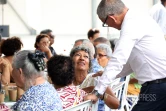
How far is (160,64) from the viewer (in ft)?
9.49

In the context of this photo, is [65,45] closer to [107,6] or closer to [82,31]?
[82,31]

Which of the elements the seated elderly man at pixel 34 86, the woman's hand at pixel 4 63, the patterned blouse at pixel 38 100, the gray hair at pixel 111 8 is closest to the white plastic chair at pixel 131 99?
the woman's hand at pixel 4 63

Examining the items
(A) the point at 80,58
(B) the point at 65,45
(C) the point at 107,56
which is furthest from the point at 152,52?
(B) the point at 65,45

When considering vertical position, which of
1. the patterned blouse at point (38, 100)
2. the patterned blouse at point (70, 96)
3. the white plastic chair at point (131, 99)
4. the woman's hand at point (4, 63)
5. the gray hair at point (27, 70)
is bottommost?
the white plastic chair at point (131, 99)

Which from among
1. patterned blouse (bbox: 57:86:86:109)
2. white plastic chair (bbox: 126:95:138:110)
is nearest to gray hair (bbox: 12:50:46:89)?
patterned blouse (bbox: 57:86:86:109)

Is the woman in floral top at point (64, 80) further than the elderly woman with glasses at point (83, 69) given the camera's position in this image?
No

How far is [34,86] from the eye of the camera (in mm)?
2609

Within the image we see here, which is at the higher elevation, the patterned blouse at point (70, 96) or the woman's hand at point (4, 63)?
the patterned blouse at point (70, 96)

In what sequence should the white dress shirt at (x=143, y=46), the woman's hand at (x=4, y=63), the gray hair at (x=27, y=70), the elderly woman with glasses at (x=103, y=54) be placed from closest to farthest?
the gray hair at (x=27, y=70) < the white dress shirt at (x=143, y=46) < the woman's hand at (x=4, y=63) < the elderly woman with glasses at (x=103, y=54)

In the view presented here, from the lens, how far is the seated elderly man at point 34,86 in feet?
8.27

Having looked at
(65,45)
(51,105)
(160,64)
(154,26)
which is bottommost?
(65,45)

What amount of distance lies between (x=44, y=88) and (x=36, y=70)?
135 millimetres

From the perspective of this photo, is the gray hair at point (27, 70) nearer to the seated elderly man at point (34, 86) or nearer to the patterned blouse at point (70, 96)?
the seated elderly man at point (34, 86)

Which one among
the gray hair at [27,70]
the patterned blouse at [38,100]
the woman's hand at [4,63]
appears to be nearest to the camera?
the patterned blouse at [38,100]
